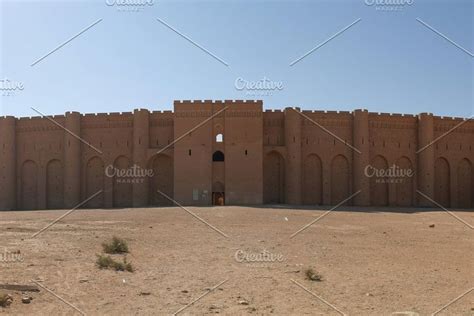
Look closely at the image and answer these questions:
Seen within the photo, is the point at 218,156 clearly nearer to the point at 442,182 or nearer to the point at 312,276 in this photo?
the point at 442,182

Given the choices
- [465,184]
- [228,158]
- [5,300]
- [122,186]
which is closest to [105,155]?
[122,186]

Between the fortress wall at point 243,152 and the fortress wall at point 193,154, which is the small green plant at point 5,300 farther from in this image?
the fortress wall at point 243,152

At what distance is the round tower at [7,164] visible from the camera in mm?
41469

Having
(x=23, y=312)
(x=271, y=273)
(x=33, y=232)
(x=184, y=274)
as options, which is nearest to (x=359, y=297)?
(x=271, y=273)

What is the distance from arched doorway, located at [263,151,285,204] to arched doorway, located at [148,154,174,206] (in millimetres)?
7558

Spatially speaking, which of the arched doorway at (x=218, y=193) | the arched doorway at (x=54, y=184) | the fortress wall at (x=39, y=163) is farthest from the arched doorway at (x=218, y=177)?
the arched doorway at (x=54, y=184)

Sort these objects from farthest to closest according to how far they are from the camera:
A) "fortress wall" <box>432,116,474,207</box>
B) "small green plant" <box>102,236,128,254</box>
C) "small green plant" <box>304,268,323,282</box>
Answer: "fortress wall" <box>432,116,474,207</box> → "small green plant" <box>102,236,128,254</box> → "small green plant" <box>304,268,323,282</box>

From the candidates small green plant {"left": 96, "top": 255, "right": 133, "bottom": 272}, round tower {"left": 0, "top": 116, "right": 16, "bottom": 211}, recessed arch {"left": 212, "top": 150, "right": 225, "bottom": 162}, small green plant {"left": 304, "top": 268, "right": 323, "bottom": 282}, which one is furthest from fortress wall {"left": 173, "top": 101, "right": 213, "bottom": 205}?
small green plant {"left": 304, "top": 268, "right": 323, "bottom": 282}

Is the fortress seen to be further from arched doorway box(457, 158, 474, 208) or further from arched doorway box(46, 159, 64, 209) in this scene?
arched doorway box(457, 158, 474, 208)

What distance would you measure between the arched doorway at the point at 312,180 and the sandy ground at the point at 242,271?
63.7ft

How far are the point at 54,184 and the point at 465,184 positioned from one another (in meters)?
35.7

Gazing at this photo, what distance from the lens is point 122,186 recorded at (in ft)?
133

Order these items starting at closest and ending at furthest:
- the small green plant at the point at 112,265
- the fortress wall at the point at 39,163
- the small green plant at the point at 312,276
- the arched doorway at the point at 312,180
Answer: the small green plant at the point at 312,276 → the small green plant at the point at 112,265 → the arched doorway at the point at 312,180 → the fortress wall at the point at 39,163

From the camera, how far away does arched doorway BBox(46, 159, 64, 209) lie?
1633 inches
